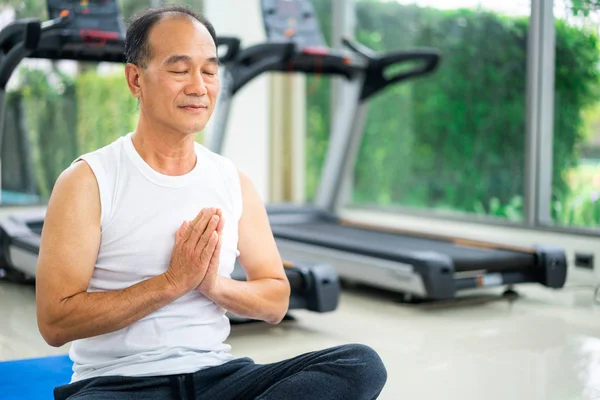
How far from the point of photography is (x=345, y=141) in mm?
5254

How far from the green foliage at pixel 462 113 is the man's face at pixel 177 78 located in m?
3.52

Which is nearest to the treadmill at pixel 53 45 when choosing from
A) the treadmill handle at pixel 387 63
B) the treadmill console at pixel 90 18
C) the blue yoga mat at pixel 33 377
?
the treadmill console at pixel 90 18

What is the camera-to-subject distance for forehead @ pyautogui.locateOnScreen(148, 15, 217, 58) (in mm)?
1581

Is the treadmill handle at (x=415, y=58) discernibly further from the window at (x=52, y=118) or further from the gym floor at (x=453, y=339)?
the window at (x=52, y=118)

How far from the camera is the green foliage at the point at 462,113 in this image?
4.79 metres

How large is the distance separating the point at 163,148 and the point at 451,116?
437 centimetres

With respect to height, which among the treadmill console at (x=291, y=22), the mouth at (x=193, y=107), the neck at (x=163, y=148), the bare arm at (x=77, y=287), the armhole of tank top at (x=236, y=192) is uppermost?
the treadmill console at (x=291, y=22)

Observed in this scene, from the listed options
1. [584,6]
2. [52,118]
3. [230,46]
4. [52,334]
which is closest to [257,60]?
[230,46]

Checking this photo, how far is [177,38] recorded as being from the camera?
5.21ft

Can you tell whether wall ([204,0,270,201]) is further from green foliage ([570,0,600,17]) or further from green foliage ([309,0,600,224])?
green foliage ([570,0,600,17])

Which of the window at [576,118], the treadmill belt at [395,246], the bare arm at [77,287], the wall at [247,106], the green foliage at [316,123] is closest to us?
the bare arm at [77,287]

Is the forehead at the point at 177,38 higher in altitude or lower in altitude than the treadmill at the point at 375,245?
higher

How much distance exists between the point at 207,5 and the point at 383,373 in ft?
17.7

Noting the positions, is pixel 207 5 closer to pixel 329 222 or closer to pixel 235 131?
pixel 235 131
